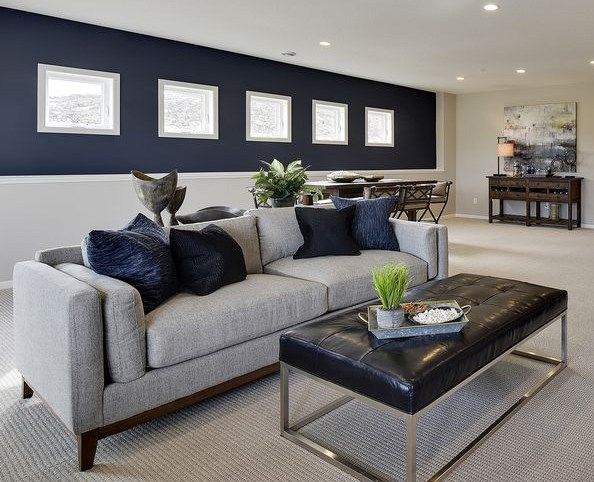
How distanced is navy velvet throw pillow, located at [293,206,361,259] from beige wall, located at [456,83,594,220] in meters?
7.51

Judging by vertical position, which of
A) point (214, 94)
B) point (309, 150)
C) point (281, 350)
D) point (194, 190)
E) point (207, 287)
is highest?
point (214, 94)

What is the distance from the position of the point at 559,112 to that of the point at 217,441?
9.57 m

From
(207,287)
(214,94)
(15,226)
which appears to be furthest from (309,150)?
(207,287)

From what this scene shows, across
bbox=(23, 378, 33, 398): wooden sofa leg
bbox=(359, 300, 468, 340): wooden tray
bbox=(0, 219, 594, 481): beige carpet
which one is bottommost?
bbox=(0, 219, 594, 481): beige carpet

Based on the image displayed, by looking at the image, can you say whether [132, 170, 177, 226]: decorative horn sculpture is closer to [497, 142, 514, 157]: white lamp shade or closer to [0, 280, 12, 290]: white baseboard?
[0, 280, 12, 290]: white baseboard

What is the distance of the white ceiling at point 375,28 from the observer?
16.1ft

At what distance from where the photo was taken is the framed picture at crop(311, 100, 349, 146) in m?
8.25

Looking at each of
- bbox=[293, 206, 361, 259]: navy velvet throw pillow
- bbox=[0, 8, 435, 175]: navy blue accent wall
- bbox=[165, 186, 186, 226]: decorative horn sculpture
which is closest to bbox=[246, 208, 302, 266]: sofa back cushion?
bbox=[293, 206, 361, 259]: navy velvet throw pillow

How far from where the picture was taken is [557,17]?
5254 mm

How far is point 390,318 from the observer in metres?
2.11

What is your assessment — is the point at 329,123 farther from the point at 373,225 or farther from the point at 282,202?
the point at 373,225

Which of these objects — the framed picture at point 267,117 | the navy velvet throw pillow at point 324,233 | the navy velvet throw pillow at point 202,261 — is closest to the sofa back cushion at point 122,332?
the navy velvet throw pillow at point 202,261

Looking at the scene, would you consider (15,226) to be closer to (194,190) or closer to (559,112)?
(194,190)

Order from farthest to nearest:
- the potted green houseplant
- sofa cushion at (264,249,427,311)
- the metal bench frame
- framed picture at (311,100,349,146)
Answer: framed picture at (311,100,349,146), the potted green houseplant, sofa cushion at (264,249,427,311), the metal bench frame
